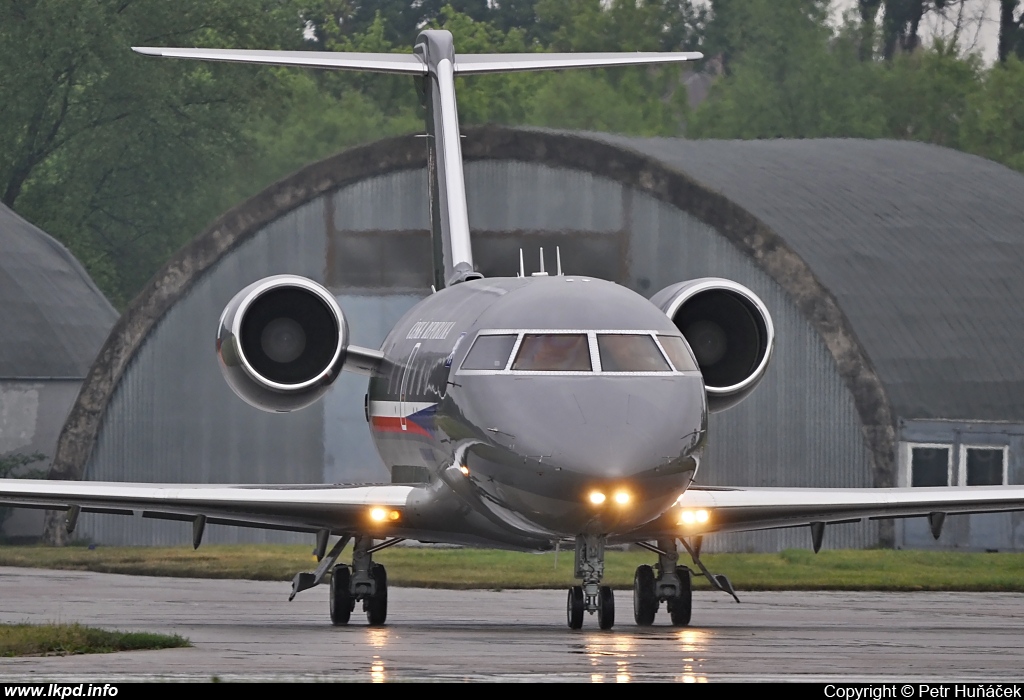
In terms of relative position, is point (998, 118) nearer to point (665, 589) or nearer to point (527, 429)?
point (665, 589)

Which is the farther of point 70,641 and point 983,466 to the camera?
point 983,466

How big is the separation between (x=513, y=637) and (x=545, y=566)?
11.6 m

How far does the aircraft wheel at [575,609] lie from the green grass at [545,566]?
7851mm

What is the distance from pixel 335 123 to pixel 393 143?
2621 centimetres

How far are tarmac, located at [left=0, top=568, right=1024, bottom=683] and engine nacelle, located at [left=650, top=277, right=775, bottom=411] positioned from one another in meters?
2.41

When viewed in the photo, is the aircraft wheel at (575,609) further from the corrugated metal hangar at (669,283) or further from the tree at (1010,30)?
the tree at (1010,30)

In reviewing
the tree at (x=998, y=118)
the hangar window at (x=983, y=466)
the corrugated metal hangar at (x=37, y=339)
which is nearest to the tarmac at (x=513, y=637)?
the hangar window at (x=983, y=466)

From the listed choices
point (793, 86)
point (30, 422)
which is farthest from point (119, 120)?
point (793, 86)

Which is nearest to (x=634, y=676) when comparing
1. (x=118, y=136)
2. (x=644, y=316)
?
(x=644, y=316)

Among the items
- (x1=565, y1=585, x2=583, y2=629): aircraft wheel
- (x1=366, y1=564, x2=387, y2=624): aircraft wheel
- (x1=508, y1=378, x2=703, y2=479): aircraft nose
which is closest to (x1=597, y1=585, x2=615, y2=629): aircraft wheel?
(x1=565, y1=585, x2=583, y2=629): aircraft wheel

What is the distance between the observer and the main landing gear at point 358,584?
19562 mm

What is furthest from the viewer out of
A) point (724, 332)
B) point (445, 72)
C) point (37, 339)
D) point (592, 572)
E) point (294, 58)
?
point (37, 339)

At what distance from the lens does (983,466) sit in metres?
33.2

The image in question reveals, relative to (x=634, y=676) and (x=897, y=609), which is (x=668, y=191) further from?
(x=634, y=676)
